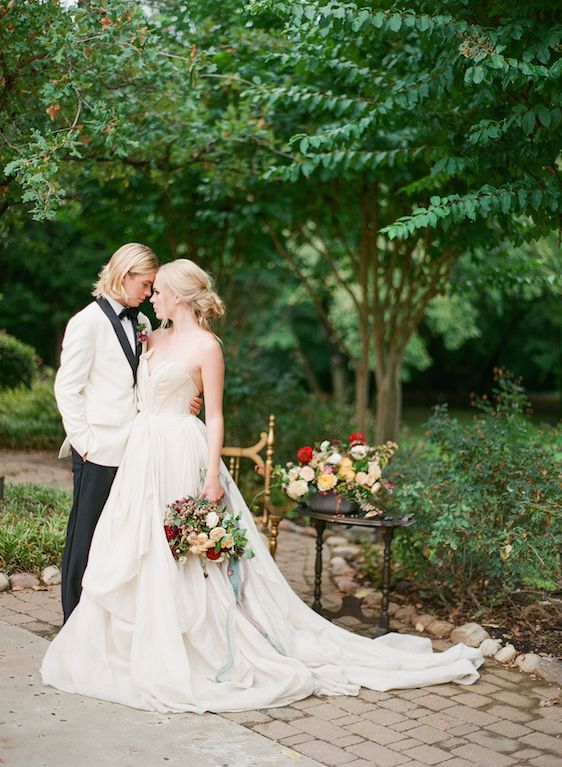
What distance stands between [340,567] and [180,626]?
3299mm

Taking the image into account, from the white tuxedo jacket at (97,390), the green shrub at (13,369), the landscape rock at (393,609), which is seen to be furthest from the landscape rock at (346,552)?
the green shrub at (13,369)

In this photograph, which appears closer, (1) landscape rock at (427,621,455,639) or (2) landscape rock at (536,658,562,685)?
(2) landscape rock at (536,658,562,685)

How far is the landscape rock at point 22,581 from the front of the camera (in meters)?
6.36

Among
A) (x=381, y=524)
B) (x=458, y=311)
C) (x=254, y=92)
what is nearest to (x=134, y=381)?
(x=381, y=524)

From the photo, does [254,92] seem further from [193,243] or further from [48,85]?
[193,243]

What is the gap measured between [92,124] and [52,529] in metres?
2.88

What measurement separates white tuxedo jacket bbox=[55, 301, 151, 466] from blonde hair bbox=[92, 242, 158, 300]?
0.40ft

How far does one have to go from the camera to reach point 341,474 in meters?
A: 5.89

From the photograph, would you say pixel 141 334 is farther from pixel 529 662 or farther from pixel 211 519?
pixel 529 662

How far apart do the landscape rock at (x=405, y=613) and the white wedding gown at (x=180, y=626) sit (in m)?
1.07

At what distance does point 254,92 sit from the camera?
723 cm

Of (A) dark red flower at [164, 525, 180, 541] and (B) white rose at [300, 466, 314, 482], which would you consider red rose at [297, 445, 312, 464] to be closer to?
(B) white rose at [300, 466, 314, 482]

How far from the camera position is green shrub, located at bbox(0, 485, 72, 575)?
6547mm

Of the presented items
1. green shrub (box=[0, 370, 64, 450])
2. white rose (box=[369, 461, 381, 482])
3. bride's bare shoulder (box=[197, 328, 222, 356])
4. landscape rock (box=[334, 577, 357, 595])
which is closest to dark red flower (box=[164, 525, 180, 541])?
bride's bare shoulder (box=[197, 328, 222, 356])
